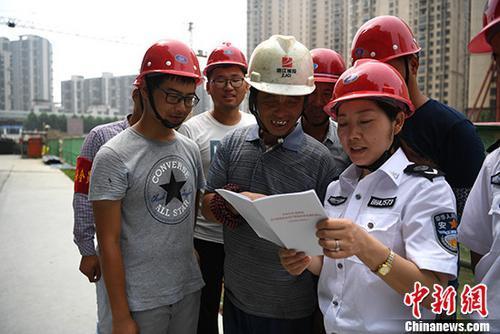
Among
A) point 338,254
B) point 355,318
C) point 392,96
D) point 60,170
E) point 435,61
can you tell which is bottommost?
point 60,170

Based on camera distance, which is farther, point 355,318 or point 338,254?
point 355,318

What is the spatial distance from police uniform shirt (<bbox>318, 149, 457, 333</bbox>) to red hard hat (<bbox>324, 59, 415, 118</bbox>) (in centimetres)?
20

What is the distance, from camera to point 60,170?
15875mm

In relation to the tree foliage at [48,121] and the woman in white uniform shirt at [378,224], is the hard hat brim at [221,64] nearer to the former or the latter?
the woman in white uniform shirt at [378,224]

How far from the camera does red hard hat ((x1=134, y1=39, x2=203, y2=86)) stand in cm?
189

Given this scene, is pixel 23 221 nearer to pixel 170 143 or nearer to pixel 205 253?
pixel 205 253

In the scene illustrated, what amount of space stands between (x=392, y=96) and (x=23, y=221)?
7188 mm

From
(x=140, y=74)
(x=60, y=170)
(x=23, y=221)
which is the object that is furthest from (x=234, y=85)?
(x=60, y=170)

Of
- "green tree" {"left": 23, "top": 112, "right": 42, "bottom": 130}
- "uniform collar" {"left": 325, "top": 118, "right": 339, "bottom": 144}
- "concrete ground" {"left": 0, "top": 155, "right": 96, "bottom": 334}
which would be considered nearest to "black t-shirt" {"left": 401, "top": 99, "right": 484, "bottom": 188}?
"uniform collar" {"left": 325, "top": 118, "right": 339, "bottom": 144}

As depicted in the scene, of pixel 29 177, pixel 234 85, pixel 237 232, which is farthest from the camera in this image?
pixel 29 177

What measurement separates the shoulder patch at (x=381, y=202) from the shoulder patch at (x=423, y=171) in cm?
12

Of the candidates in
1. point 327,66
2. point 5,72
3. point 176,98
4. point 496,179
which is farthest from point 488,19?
point 5,72

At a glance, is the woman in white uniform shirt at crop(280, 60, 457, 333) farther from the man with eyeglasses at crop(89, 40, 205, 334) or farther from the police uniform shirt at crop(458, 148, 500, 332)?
the man with eyeglasses at crop(89, 40, 205, 334)

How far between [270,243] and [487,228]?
2.71ft
